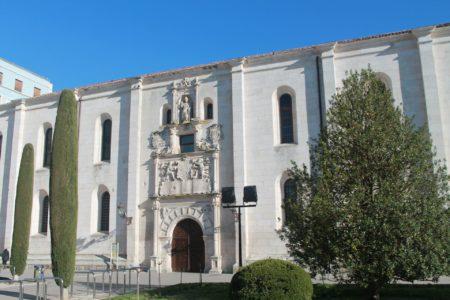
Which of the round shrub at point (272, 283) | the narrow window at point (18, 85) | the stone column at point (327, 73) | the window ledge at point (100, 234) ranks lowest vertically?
the round shrub at point (272, 283)

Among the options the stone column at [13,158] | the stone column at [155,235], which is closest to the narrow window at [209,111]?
the stone column at [155,235]

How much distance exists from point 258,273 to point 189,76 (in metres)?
17.9

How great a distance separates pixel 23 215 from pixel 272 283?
15.5 m

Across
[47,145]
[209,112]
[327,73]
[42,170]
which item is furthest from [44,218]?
[327,73]

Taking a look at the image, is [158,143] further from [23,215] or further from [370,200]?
[370,200]

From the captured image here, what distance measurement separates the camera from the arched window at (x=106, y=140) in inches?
1141

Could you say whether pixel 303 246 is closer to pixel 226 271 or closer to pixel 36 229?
pixel 226 271

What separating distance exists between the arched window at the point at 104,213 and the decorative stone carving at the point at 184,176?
4224 millimetres

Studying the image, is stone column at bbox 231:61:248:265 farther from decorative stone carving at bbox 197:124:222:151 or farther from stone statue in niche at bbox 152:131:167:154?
stone statue in niche at bbox 152:131:167:154

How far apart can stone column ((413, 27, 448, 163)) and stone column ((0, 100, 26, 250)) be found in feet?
83.9

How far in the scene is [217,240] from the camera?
24.2 m

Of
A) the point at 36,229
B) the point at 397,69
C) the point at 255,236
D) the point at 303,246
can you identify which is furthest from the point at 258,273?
the point at 36,229

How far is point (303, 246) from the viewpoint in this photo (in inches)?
499

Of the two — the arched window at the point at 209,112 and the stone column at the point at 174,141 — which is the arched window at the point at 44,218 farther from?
the arched window at the point at 209,112
